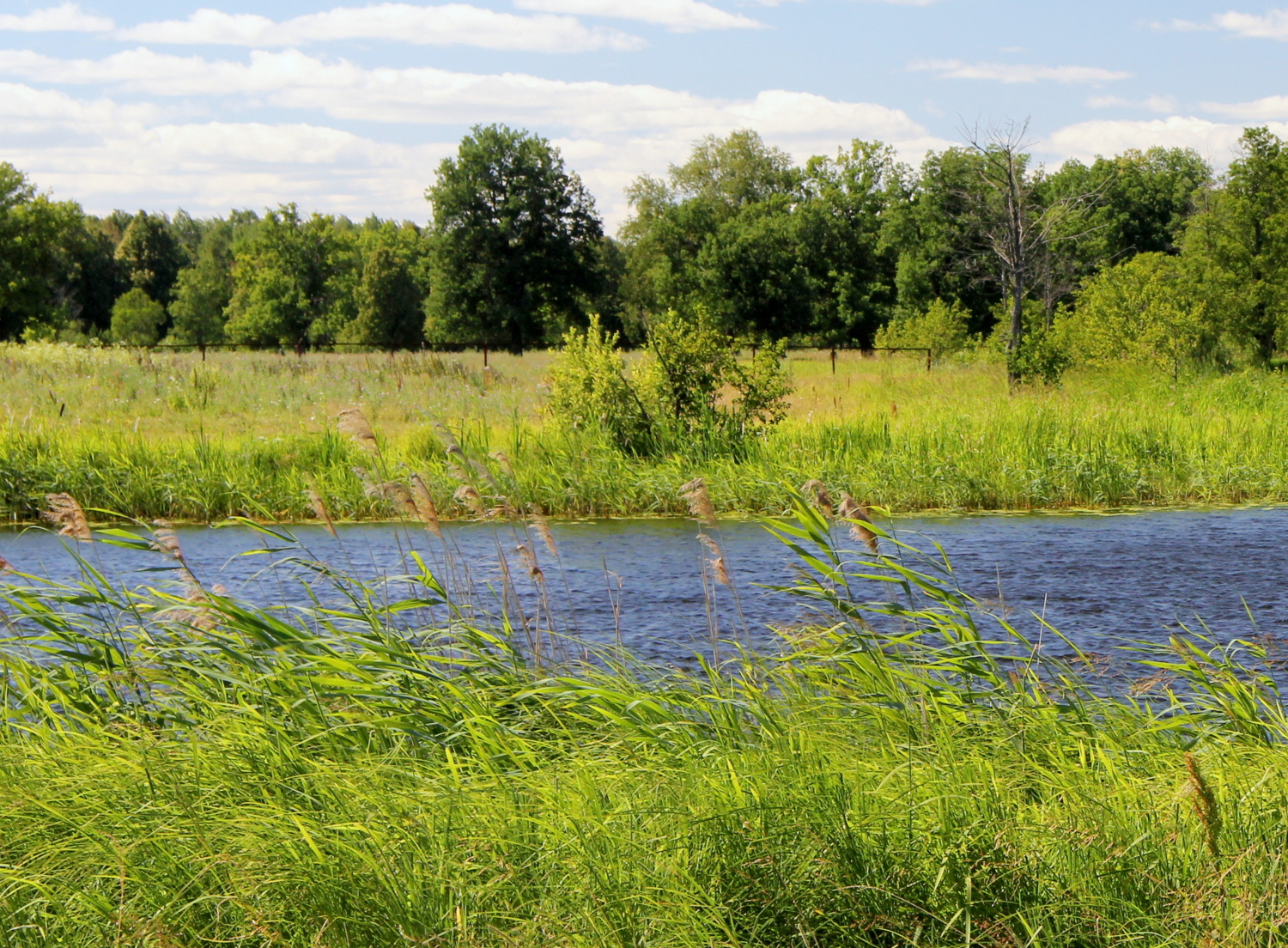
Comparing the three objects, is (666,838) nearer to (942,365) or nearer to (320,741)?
(320,741)

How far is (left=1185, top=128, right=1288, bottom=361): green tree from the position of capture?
36188 millimetres

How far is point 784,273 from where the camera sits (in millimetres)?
57125

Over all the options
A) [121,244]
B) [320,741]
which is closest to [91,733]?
[320,741]

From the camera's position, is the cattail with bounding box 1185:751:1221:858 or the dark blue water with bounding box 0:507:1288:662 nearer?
the cattail with bounding box 1185:751:1221:858

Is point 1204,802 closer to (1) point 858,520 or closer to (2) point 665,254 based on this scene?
(1) point 858,520

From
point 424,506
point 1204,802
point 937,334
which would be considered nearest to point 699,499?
point 424,506

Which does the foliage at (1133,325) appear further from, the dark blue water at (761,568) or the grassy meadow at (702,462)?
the dark blue water at (761,568)

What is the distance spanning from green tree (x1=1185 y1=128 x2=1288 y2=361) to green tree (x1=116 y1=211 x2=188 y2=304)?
65.9 m

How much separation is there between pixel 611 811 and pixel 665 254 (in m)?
61.7

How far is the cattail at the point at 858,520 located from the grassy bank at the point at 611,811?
0.28 metres

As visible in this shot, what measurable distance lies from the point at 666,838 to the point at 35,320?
2186 inches

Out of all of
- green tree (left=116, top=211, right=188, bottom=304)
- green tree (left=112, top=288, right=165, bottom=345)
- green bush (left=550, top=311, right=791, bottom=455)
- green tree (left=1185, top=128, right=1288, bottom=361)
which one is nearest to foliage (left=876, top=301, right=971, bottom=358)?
green tree (left=1185, top=128, right=1288, bottom=361)

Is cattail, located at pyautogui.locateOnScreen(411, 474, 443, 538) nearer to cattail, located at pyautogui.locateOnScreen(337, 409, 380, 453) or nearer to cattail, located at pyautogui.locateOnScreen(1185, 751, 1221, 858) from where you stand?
cattail, located at pyautogui.locateOnScreen(337, 409, 380, 453)

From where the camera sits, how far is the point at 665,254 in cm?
6378
